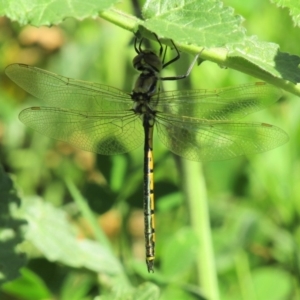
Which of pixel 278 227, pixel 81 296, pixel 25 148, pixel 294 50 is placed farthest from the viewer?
pixel 25 148

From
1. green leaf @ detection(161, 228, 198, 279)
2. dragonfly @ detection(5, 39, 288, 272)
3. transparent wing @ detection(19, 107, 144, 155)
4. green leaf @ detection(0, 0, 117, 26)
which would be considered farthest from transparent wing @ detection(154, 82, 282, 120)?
green leaf @ detection(0, 0, 117, 26)

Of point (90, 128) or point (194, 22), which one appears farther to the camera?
point (90, 128)

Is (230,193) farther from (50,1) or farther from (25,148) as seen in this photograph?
(50,1)

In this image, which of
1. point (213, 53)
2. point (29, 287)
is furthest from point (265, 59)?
point (29, 287)

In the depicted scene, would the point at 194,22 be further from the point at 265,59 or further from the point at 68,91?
the point at 68,91

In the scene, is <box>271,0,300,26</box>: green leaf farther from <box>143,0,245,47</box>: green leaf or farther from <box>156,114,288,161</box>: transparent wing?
<box>156,114,288,161</box>: transparent wing

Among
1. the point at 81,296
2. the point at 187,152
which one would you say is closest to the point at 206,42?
the point at 187,152
